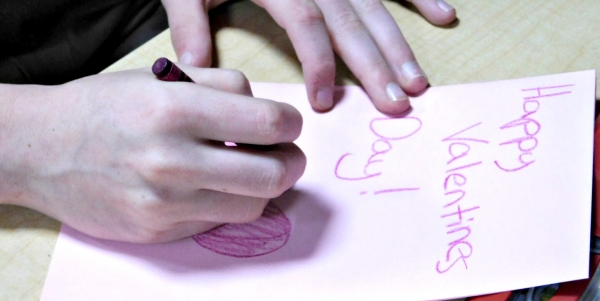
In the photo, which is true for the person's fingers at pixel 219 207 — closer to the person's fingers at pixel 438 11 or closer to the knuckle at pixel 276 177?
the knuckle at pixel 276 177

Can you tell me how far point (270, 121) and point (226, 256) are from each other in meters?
0.14

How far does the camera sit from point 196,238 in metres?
0.47

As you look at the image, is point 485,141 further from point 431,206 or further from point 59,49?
point 59,49

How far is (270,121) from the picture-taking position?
402 millimetres

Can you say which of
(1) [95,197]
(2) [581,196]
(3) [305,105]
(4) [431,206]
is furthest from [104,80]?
(2) [581,196]

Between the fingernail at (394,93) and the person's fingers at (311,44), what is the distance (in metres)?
0.06

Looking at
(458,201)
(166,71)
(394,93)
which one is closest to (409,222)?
(458,201)

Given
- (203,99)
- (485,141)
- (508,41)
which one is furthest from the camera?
(508,41)

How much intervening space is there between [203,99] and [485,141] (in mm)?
296

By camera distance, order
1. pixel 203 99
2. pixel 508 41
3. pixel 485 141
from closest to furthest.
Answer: pixel 203 99 → pixel 485 141 → pixel 508 41

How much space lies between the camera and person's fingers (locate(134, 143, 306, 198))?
396 millimetres

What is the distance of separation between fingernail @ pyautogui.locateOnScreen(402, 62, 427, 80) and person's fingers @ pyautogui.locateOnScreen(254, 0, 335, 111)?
0.08 m

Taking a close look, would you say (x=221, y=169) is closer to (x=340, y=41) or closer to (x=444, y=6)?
(x=340, y=41)

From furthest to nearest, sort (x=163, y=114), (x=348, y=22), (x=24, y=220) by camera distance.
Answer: (x=348, y=22)
(x=24, y=220)
(x=163, y=114)
